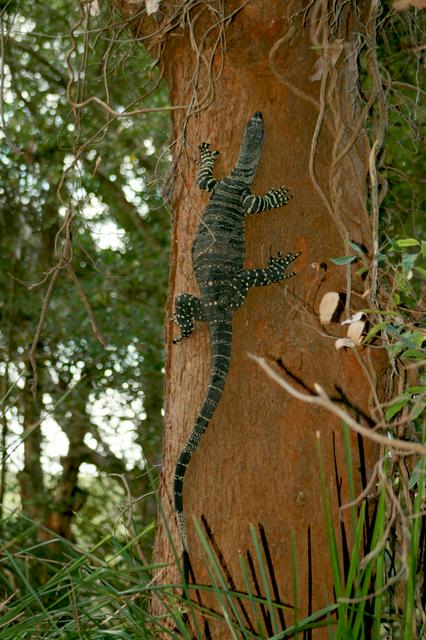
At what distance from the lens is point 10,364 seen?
6922 mm

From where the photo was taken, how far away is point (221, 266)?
263 centimetres

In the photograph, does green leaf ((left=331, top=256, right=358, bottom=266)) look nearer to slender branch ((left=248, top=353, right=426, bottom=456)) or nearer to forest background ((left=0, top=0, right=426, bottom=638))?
slender branch ((left=248, top=353, right=426, bottom=456))

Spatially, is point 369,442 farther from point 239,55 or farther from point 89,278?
point 89,278

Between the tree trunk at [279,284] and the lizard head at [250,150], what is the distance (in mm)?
29

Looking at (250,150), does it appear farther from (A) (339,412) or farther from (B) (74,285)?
(B) (74,285)

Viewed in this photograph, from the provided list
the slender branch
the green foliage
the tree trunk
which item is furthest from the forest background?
the slender branch

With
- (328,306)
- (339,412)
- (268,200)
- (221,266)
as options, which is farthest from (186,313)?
(339,412)

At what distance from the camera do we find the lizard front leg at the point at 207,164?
269cm

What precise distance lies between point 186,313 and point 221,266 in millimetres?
204

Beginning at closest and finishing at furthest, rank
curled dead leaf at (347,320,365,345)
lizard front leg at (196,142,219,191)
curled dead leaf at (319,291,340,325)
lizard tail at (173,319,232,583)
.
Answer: curled dead leaf at (347,320,365,345)
curled dead leaf at (319,291,340,325)
lizard tail at (173,319,232,583)
lizard front leg at (196,142,219,191)

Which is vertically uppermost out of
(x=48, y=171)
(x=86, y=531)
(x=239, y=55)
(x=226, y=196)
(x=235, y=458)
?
(x=48, y=171)

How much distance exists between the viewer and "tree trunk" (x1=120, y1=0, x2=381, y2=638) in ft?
7.55

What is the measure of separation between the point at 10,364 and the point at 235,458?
496 cm

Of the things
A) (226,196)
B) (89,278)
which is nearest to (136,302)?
(89,278)
